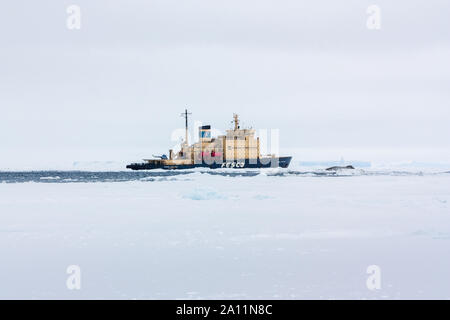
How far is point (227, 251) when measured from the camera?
10.4 metres

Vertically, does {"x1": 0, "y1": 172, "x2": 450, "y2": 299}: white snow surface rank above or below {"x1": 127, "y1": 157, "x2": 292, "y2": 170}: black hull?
above

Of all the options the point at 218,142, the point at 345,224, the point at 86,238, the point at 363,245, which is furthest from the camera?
the point at 218,142

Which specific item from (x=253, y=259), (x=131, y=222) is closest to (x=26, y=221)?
(x=131, y=222)

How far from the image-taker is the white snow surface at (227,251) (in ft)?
25.2

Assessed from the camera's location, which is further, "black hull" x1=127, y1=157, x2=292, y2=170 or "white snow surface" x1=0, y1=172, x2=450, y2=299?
"black hull" x1=127, y1=157, x2=292, y2=170

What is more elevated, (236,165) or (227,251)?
(227,251)

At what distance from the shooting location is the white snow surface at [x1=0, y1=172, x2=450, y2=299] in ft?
25.2

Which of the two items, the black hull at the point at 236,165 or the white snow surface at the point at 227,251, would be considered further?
the black hull at the point at 236,165

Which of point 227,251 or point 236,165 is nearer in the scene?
point 227,251

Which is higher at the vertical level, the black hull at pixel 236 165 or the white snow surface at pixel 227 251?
the white snow surface at pixel 227 251

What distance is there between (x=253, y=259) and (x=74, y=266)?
302 centimetres
